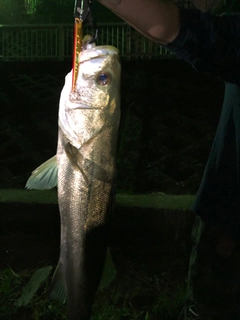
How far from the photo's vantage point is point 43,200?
12.4 ft

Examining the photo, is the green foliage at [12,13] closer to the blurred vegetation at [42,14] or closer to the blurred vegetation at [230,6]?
the blurred vegetation at [42,14]

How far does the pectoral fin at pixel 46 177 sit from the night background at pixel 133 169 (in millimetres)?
1044

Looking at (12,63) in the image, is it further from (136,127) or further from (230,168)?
(230,168)

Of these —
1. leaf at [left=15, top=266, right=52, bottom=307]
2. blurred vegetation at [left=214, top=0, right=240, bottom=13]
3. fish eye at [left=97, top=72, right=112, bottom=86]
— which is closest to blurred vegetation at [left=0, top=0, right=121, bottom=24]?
blurred vegetation at [left=214, top=0, right=240, bottom=13]

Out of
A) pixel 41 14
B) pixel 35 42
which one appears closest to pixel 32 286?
pixel 35 42

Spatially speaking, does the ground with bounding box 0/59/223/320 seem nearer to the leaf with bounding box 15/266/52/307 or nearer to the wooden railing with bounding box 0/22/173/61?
the leaf with bounding box 15/266/52/307

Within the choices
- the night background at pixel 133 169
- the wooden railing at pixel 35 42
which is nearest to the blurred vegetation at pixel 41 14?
the wooden railing at pixel 35 42

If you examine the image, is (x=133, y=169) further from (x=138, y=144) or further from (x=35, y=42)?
(x=35, y=42)

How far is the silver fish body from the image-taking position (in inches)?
65.1

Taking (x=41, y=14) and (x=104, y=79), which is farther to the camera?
(x=41, y=14)

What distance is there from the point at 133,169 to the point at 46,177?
143 inches

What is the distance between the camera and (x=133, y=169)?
5359mm

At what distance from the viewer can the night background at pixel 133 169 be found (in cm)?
354

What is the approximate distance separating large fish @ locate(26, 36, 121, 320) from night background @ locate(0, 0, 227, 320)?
0.84 meters
